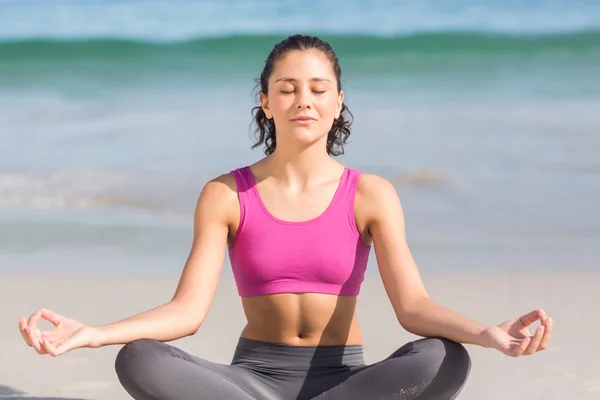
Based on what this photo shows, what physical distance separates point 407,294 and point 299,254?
1.12 ft

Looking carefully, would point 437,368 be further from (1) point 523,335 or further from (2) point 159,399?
(2) point 159,399

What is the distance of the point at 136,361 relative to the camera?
2902 mm

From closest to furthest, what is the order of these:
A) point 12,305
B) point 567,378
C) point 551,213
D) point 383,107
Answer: point 567,378 → point 12,305 → point 551,213 → point 383,107

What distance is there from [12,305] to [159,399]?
104 inches

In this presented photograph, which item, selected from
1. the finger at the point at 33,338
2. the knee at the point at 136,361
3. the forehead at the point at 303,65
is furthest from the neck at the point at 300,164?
the finger at the point at 33,338

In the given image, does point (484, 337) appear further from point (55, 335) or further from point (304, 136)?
point (55, 335)

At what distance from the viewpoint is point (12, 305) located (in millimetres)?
5352

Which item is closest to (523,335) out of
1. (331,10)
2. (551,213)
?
(551,213)

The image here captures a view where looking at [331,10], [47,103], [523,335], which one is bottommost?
[523,335]

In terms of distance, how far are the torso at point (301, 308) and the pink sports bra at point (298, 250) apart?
20mm

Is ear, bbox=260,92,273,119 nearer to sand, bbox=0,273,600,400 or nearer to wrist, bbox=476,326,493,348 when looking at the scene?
wrist, bbox=476,326,493,348

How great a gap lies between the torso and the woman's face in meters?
0.17

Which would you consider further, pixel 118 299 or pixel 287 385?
pixel 118 299

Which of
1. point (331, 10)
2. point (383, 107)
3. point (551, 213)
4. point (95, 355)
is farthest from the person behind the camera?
point (331, 10)
